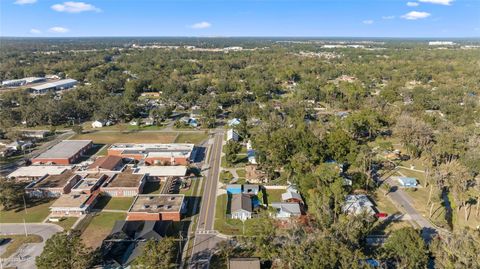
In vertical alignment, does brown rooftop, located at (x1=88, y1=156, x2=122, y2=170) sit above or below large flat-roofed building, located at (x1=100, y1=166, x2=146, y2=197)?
above

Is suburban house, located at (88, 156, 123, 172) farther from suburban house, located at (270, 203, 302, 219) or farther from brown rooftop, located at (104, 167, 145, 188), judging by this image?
suburban house, located at (270, 203, 302, 219)

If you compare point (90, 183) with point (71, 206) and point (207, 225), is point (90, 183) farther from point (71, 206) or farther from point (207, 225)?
point (207, 225)

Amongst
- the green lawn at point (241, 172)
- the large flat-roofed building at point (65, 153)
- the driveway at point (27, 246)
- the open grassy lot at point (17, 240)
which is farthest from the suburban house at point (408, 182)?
the large flat-roofed building at point (65, 153)

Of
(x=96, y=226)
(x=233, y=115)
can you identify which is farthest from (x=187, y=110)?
(x=96, y=226)

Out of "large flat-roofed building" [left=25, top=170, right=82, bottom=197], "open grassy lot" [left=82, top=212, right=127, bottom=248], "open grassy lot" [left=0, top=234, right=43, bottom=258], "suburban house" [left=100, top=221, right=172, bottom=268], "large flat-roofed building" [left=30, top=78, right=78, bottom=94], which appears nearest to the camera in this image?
"suburban house" [left=100, top=221, right=172, bottom=268]

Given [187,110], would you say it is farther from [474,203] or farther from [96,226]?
[474,203]

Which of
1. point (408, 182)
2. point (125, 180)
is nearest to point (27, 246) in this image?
point (125, 180)

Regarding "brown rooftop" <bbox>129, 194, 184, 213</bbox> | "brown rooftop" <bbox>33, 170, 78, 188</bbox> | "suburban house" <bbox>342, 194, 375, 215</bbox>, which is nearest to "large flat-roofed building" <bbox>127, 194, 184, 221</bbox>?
"brown rooftop" <bbox>129, 194, 184, 213</bbox>
